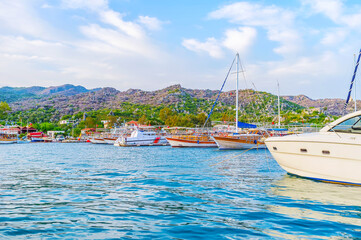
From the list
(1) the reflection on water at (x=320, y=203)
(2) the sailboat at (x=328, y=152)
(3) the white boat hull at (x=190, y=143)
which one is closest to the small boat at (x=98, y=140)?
(3) the white boat hull at (x=190, y=143)

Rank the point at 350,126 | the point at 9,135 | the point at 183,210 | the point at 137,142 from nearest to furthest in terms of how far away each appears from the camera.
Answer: the point at 183,210 < the point at 350,126 < the point at 137,142 < the point at 9,135

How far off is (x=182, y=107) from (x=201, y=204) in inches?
7436

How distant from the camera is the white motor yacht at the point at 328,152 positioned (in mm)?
10797

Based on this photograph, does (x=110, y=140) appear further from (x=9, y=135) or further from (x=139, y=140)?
(x=9, y=135)

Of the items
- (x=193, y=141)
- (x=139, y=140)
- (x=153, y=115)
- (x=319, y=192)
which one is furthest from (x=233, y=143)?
(x=153, y=115)

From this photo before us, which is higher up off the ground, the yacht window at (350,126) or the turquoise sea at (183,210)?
the yacht window at (350,126)

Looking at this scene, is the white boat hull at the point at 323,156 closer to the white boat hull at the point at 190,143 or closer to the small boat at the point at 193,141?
the white boat hull at the point at 190,143

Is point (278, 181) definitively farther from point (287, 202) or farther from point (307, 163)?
point (287, 202)

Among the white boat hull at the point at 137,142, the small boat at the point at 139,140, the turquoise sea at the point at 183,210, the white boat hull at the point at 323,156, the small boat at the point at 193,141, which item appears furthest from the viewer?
the small boat at the point at 139,140

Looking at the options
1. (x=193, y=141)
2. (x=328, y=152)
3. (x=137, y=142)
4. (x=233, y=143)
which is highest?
(x=328, y=152)

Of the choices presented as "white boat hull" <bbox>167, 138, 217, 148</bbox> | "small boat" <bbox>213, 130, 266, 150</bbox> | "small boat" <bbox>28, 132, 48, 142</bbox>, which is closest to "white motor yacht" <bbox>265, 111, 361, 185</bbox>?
"small boat" <bbox>213, 130, 266, 150</bbox>

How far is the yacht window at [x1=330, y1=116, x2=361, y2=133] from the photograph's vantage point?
458 inches

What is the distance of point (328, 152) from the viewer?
1112 cm

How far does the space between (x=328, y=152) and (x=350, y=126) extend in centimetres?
175
